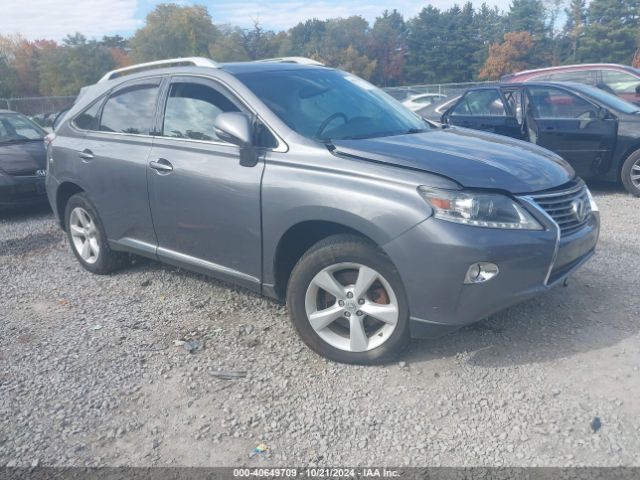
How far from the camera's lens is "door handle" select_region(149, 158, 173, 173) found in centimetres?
409

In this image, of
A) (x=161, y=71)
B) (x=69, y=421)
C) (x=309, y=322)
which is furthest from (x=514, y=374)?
(x=161, y=71)

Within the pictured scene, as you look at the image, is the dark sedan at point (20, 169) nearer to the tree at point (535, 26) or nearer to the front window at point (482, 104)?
the front window at point (482, 104)

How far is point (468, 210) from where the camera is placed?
9.78 ft

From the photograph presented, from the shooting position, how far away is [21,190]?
7.78 metres

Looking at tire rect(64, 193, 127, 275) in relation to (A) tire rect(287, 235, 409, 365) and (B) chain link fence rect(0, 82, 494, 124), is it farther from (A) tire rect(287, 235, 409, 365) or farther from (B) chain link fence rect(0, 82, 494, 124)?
(B) chain link fence rect(0, 82, 494, 124)

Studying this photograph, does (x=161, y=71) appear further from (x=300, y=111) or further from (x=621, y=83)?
(x=621, y=83)

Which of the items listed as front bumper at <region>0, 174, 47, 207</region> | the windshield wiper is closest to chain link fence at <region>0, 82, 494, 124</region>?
the windshield wiper

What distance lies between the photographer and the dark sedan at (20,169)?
25.3ft

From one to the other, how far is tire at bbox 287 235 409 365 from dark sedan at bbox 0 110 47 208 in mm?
5862

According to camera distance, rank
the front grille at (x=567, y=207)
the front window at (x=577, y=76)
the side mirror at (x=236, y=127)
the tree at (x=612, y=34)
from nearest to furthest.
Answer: the front grille at (x=567, y=207)
the side mirror at (x=236, y=127)
the front window at (x=577, y=76)
the tree at (x=612, y=34)

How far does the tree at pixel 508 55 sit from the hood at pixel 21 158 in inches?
2419

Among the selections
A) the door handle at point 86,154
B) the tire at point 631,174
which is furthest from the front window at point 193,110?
the tire at point 631,174

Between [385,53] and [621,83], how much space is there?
66.5 metres

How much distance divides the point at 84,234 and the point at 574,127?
623cm
